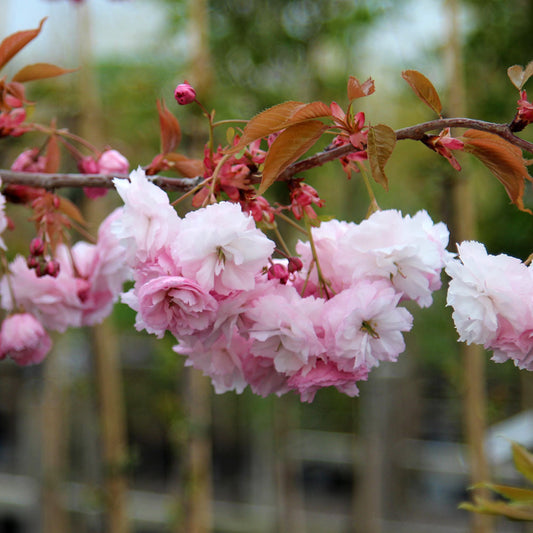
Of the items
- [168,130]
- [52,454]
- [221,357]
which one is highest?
[168,130]

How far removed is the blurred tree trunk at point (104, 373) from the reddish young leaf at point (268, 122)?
4.74 ft

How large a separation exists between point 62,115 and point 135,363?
2.64 m

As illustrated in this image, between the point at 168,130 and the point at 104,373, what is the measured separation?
4.43 feet

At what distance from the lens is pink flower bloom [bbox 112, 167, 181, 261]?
1.55 feet

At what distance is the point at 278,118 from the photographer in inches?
18.9

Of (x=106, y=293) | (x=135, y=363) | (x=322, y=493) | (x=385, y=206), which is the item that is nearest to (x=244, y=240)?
(x=106, y=293)

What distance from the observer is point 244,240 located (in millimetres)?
457

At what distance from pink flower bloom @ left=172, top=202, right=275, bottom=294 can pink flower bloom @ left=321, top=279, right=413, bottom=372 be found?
0.07m

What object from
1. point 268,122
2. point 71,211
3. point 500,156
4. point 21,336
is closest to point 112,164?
point 71,211

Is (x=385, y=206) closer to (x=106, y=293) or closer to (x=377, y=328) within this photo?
(x=106, y=293)

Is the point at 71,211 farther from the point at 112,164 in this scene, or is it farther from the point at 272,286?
the point at 272,286

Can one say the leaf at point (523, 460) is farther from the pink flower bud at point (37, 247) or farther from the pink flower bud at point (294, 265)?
the pink flower bud at point (37, 247)

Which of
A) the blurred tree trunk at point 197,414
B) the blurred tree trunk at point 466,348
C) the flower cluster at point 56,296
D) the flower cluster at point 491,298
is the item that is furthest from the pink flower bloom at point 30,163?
the blurred tree trunk at point 197,414

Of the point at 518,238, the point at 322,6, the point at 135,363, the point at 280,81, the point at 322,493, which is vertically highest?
the point at 322,6
